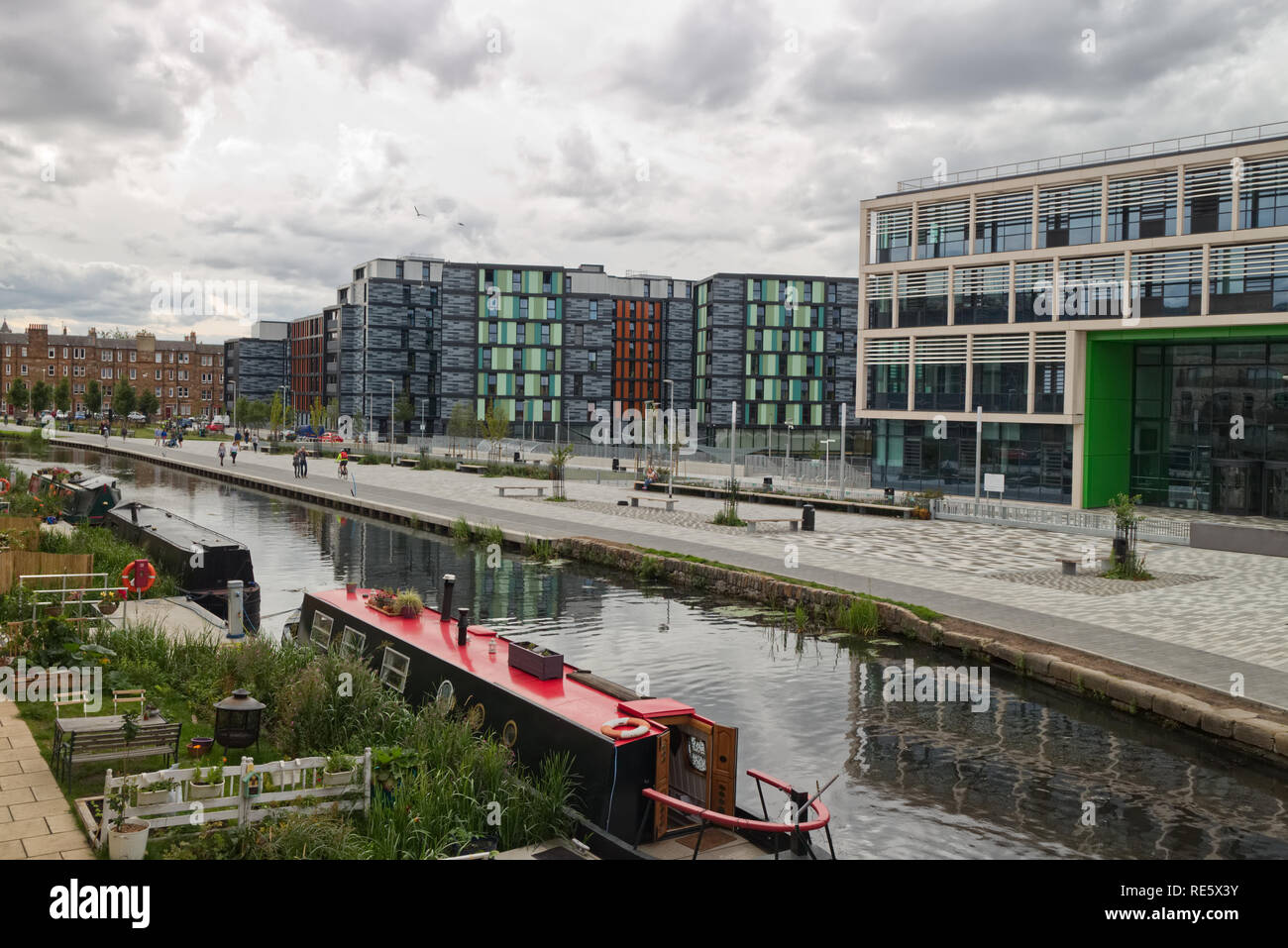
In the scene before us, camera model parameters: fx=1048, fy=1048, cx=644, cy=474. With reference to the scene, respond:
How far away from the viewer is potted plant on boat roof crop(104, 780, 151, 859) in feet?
25.3

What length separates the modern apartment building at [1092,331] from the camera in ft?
131

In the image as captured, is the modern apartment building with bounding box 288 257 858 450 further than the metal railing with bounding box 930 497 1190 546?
Yes

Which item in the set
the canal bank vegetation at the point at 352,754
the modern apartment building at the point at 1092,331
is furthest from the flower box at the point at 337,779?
the modern apartment building at the point at 1092,331

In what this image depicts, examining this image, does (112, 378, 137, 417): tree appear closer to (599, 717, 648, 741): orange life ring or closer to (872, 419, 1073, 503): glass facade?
(872, 419, 1073, 503): glass facade

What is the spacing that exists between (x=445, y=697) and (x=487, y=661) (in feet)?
2.41

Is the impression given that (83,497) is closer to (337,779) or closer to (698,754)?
(337,779)

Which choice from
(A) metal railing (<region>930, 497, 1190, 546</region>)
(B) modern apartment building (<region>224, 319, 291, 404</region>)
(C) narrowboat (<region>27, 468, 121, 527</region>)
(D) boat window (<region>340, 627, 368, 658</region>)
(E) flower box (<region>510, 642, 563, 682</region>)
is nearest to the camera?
(E) flower box (<region>510, 642, 563, 682</region>)

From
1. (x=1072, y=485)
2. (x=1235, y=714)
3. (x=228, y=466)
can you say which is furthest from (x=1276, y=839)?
(x=228, y=466)

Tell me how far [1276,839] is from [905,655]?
782 cm

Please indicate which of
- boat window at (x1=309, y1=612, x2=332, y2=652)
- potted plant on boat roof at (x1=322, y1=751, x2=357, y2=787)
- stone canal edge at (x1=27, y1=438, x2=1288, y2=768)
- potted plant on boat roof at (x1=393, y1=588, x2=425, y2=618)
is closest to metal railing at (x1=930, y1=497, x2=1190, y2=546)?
stone canal edge at (x1=27, y1=438, x2=1288, y2=768)

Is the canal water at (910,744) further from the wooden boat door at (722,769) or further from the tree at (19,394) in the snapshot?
the tree at (19,394)

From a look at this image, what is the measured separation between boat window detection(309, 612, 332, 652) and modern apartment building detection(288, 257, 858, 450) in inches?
3459

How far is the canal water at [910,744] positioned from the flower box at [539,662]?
8.62 feet
